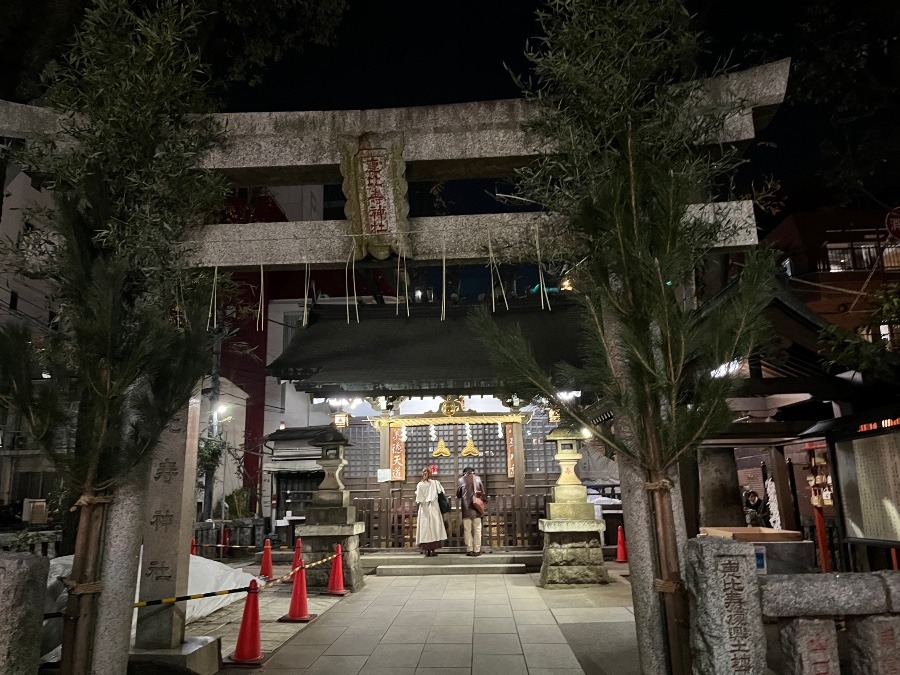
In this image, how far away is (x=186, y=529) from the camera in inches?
245

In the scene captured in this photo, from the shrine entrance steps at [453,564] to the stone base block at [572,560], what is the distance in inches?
93.4

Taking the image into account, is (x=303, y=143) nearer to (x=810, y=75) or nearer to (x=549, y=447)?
(x=810, y=75)

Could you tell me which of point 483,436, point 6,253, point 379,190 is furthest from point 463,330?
point 483,436

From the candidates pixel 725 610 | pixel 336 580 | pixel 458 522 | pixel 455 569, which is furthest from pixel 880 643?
pixel 458 522

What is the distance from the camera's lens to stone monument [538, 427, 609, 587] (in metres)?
12.2

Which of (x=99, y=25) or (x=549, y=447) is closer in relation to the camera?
(x=99, y=25)

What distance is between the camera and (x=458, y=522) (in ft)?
56.5

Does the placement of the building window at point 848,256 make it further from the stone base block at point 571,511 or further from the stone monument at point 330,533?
A: the stone monument at point 330,533

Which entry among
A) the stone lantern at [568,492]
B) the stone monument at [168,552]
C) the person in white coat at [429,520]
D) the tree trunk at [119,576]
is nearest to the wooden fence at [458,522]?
the person in white coat at [429,520]

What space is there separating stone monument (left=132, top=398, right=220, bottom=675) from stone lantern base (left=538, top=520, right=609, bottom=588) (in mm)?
7706

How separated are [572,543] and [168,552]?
28.3 feet

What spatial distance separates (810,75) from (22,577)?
12498 mm

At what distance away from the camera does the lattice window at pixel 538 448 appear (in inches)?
700

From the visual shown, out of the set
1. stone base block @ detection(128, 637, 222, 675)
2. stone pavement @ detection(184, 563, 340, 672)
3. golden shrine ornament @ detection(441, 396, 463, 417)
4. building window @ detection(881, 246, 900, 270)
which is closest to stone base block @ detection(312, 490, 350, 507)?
stone pavement @ detection(184, 563, 340, 672)
